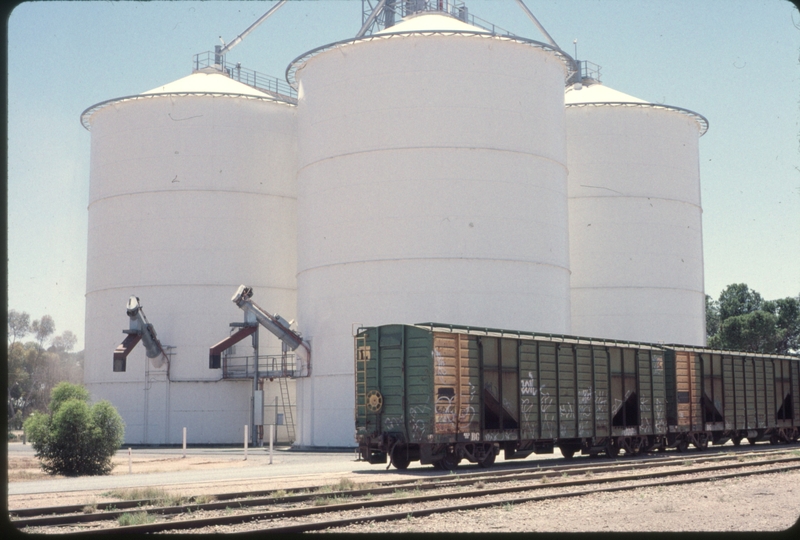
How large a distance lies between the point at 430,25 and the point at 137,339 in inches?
821

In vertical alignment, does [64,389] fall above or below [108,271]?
below

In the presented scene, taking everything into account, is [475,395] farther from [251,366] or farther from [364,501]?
[251,366]

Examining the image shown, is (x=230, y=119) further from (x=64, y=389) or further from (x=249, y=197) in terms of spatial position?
(x=64, y=389)

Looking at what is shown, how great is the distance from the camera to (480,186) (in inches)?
1480

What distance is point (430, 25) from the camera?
40375 mm

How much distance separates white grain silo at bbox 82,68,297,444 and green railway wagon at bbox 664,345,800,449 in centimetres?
2224

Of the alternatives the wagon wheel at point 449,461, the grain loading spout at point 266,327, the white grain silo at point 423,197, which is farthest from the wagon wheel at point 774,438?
the grain loading spout at point 266,327

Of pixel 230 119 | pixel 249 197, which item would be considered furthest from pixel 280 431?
pixel 230 119

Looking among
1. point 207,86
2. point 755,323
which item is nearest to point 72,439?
point 207,86

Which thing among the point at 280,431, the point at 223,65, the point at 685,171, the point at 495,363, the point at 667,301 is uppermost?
the point at 223,65

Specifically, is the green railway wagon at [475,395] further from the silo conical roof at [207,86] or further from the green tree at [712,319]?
the green tree at [712,319]

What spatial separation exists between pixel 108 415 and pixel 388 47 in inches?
760

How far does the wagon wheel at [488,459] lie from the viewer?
2462 cm

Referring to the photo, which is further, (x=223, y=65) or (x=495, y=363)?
(x=223, y=65)
